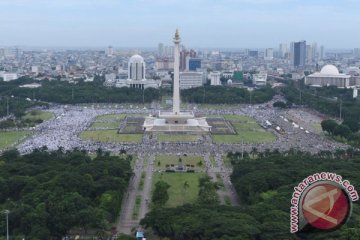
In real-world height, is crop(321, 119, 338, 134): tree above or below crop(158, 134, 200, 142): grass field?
above

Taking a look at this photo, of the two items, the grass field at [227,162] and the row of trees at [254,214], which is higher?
the row of trees at [254,214]

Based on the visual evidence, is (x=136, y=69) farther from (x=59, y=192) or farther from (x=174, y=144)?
(x=59, y=192)

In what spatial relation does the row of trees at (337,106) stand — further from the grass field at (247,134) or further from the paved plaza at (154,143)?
the grass field at (247,134)

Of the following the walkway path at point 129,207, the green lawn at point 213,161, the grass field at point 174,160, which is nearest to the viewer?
the walkway path at point 129,207

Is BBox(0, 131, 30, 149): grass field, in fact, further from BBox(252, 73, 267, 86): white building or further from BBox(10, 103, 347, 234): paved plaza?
BBox(252, 73, 267, 86): white building

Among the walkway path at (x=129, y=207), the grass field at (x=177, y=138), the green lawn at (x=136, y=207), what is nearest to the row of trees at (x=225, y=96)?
the grass field at (x=177, y=138)

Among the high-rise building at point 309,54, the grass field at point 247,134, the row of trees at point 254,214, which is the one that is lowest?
the grass field at point 247,134

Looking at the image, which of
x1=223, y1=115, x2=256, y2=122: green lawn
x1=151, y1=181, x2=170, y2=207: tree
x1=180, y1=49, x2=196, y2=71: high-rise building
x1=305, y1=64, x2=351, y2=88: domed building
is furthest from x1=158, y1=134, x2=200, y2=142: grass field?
x1=180, y1=49, x2=196, y2=71: high-rise building

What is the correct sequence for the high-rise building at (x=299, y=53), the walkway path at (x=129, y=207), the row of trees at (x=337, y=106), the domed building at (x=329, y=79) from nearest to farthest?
the walkway path at (x=129, y=207) < the row of trees at (x=337, y=106) < the domed building at (x=329, y=79) < the high-rise building at (x=299, y=53)

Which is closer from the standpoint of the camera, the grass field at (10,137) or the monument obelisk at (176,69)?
the grass field at (10,137)
